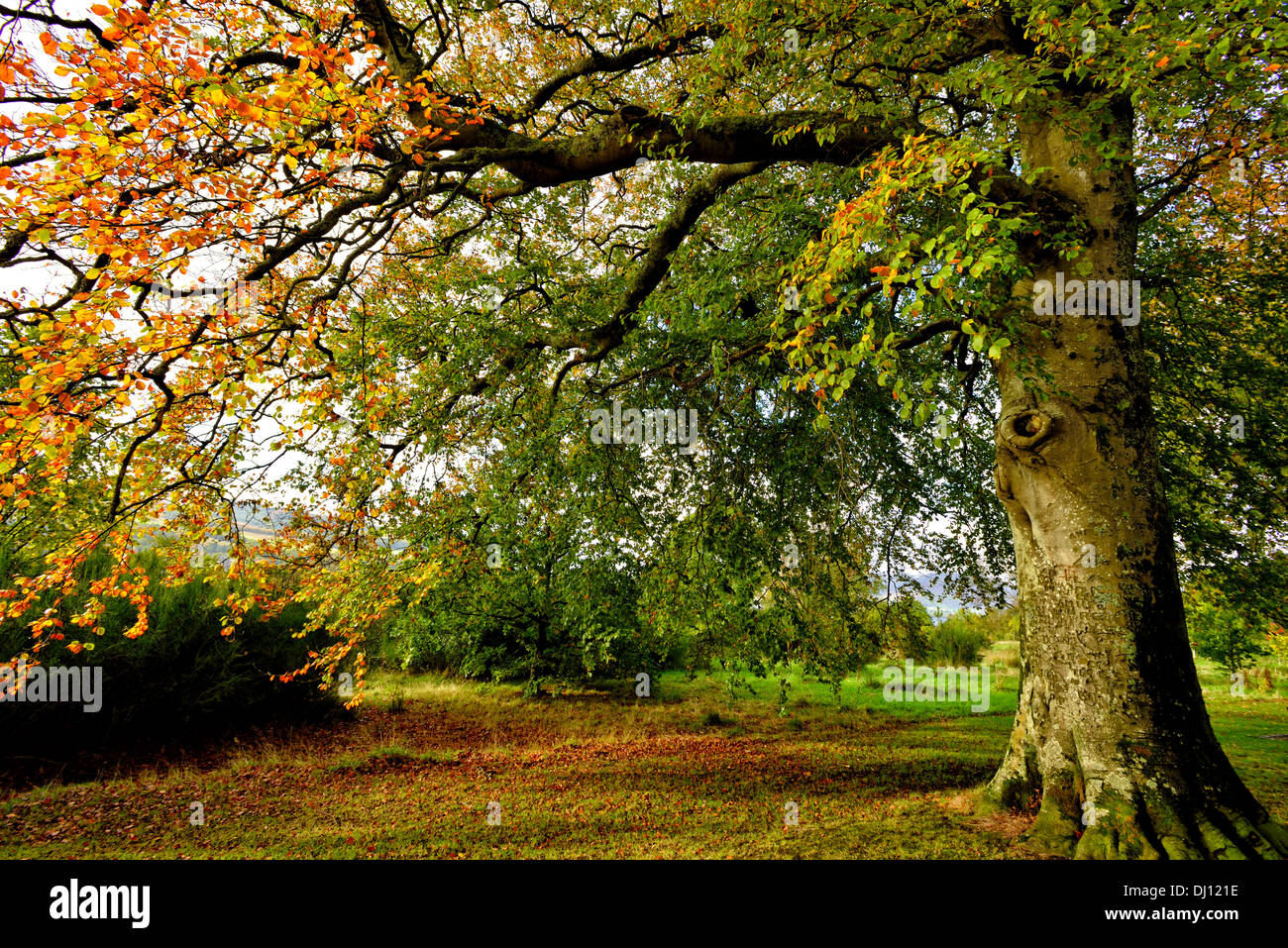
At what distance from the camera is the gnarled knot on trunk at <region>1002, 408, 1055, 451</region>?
5.08m

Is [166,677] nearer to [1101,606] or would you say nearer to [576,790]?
[576,790]

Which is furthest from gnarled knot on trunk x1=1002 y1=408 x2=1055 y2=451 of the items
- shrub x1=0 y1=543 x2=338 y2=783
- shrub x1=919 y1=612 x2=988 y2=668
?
shrub x1=919 y1=612 x2=988 y2=668

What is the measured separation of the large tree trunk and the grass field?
78 cm

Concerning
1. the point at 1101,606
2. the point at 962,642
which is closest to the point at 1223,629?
the point at 962,642

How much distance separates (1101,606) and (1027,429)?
1.70m

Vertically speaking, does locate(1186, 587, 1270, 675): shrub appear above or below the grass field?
above

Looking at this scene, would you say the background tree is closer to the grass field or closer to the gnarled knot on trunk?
the gnarled knot on trunk

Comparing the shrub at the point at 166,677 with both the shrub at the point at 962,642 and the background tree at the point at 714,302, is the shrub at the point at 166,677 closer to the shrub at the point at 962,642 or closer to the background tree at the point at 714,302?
the background tree at the point at 714,302

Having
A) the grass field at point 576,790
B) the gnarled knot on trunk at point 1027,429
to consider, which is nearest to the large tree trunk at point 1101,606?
the gnarled knot on trunk at point 1027,429

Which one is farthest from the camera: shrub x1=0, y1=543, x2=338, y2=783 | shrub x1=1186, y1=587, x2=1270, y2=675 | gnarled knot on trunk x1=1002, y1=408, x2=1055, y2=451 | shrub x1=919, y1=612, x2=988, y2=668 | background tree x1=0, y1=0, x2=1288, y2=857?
shrub x1=919, y1=612, x2=988, y2=668

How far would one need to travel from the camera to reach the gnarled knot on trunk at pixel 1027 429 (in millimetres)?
5082

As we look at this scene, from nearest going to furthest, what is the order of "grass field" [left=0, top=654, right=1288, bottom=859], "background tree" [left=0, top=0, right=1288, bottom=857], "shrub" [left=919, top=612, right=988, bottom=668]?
"background tree" [left=0, top=0, right=1288, bottom=857] → "grass field" [left=0, top=654, right=1288, bottom=859] → "shrub" [left=919, top=612, right=988, bottom=668]
